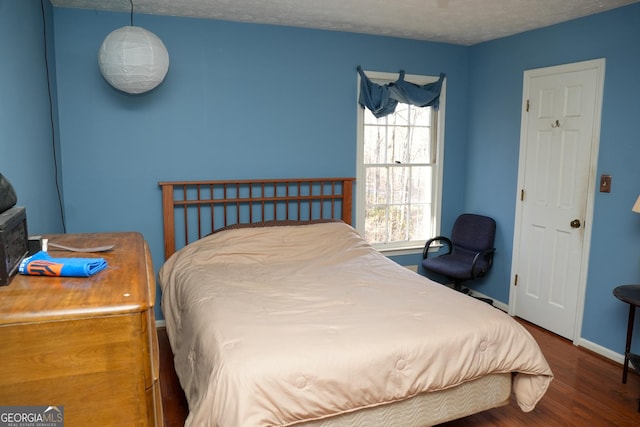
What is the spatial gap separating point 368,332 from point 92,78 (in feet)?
8.53

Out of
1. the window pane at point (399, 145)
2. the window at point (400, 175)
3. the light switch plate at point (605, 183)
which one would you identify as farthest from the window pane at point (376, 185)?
the light switch plate at point (605, 183)

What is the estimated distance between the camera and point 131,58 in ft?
9.18

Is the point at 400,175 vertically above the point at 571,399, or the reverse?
the point at 400,175

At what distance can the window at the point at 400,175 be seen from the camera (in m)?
4.07

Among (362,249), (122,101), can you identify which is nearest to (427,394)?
Answer: (362,249)

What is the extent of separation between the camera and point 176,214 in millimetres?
3480

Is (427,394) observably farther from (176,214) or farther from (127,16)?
(127,16)

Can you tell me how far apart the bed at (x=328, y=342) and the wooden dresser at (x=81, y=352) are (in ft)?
2.63

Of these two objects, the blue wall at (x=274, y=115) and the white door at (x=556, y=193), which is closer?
the blue wall at (x=274, y=115)

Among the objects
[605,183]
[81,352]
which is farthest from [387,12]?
[81,352]

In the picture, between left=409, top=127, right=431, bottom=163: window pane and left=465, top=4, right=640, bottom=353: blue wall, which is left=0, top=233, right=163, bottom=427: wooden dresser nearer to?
left=465, top=4, right=640, bottom=353: blue wall

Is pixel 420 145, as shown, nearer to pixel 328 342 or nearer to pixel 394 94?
pixel 394 94

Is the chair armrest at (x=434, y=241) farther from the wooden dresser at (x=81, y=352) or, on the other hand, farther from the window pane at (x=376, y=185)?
the wooden dresser at (x=81, y=352)

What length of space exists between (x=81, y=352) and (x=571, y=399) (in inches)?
108
